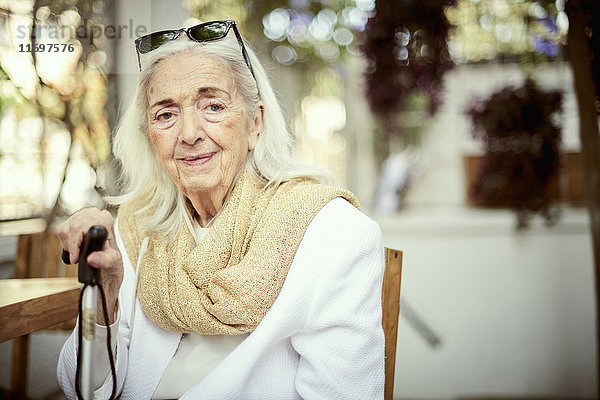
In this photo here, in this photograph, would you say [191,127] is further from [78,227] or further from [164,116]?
[78,227]

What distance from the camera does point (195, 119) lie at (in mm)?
1048

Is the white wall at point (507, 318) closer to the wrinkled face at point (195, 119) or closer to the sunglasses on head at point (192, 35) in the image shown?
the wrinkled face at point (195, 119)

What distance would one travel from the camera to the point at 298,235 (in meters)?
1.06

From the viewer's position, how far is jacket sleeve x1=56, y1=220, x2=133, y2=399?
1.11m

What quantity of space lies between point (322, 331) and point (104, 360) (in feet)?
1.65

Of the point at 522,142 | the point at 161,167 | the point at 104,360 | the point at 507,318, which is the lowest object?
the point at 507,318

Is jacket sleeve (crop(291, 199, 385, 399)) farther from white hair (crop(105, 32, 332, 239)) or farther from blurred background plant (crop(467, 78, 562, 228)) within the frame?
blurred background plant (crop(467, 78, 562, 228))

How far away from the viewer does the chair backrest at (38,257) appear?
143cm

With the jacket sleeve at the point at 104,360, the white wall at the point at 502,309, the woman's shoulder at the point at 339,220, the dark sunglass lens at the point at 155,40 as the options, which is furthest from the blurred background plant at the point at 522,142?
the jacket sleeve at the point at 104,360

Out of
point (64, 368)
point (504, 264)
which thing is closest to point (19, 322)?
point (64, 368)

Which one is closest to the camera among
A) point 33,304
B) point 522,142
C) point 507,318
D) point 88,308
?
point 88,308

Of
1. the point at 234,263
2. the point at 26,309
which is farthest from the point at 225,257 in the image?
the point at 26,309

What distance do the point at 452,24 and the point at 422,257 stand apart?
1.17 meters

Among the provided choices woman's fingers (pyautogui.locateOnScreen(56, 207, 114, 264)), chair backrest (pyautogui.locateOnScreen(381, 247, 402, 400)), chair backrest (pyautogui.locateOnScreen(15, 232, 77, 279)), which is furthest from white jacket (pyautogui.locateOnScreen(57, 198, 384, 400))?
chair backrest (pyautogui.locateOnScreen(15, 232, 77, 279))
